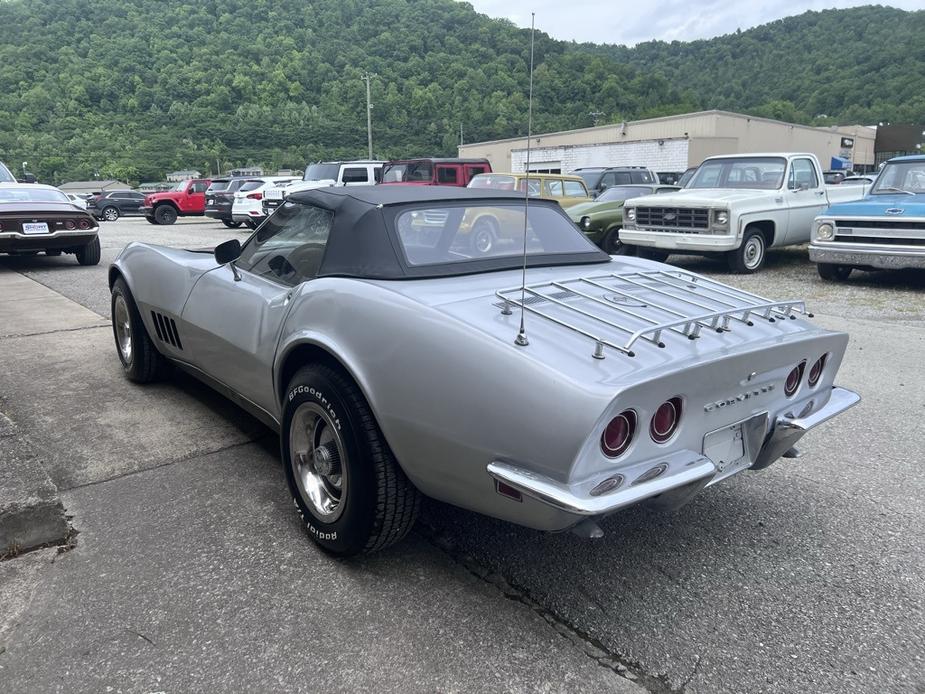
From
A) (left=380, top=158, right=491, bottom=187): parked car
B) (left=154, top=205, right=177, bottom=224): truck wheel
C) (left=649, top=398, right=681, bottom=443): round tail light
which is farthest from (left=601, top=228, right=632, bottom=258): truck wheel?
(left=154, top=205, right=177, bottom=224): truck wheel

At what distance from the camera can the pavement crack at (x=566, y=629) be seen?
203 centimetres

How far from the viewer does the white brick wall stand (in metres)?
34.3

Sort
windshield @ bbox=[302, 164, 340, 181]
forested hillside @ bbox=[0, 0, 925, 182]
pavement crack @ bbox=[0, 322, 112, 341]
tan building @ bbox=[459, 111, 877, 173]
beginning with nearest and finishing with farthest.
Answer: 1. pavement crack @ bbox=[0, 322, 112, 341]
2. windshield @ bbox=[302, 164, 340, 181]
3. tan building @ bbox=[459, 111, 877, 173]
4. forested hillside @ bbox=[0, 0, 925, 182]

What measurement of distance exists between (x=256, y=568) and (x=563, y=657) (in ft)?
3.91

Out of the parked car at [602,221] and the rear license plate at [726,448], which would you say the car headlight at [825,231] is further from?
the rear license plate at [726,448]

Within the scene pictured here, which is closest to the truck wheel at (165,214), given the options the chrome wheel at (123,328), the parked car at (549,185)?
the parked car at (549,185)

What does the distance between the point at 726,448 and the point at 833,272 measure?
884 centimetres

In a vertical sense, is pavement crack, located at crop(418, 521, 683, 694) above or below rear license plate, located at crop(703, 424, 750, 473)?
below

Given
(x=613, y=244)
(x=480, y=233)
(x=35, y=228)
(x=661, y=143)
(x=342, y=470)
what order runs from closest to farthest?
(x=342, y=470) → (x=480, y=233) → (x=35, y=228) → (x=613, y=244) → (x=661, y=143)

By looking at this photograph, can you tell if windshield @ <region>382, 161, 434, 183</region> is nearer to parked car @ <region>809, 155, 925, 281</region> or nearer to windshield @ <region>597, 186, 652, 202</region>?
windshield @ <region>597, 186, 652, 202</region>

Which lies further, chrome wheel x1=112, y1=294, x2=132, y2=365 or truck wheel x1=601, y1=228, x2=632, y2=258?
truck wheel x1=601, y1=228, x2=632, y2=258

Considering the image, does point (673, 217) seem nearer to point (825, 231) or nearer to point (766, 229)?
point (766, 229)

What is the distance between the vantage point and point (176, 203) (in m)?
24.7

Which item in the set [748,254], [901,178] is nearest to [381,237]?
[748,254]
